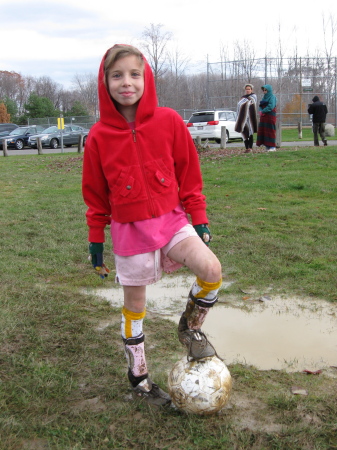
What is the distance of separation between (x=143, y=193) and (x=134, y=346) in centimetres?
91

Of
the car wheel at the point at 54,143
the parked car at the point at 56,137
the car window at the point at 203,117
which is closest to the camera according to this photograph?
the car window at the point at 203,117

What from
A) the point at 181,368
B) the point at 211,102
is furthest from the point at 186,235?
the point at 211,102

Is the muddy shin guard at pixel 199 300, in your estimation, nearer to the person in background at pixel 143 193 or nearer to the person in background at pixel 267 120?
the person in background at pixel 143 193

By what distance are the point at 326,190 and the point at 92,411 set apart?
24.1 ft

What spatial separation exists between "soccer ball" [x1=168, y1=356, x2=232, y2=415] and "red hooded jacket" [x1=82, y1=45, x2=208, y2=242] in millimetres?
814

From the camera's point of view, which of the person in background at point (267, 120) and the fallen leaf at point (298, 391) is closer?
the fallen leaf at point (298, 391)

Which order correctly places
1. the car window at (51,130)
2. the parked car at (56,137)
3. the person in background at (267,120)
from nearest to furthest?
1. the person in background at (267,120)
2. the parked car at (56,137)
3. the car window at (51,130)

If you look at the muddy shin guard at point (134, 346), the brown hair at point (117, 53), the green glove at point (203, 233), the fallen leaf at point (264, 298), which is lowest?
the fallen leaf at point (264, 298)

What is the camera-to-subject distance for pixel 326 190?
30.0 ft

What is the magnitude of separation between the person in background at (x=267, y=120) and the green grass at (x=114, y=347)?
254 inches

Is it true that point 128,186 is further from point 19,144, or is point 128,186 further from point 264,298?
point 19,144

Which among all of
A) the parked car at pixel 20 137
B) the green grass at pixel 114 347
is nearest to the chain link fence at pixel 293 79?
the parked car at pixel 20 137

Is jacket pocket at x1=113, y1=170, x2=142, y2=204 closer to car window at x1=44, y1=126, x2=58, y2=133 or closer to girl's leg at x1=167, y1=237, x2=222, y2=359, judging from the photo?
girl's leg at x1=167, y1=237, x2=222, y2=359

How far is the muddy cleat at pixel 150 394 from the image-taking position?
2.88 m
